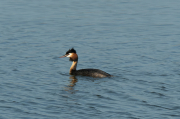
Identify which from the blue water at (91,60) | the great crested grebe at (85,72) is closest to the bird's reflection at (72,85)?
the blue water at (91,60)

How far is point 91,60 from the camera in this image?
20562mm

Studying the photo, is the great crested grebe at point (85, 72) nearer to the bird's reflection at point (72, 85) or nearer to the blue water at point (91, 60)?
the blue water at point (91, 60)

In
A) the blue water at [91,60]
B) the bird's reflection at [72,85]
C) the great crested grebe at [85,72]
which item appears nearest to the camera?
the blue water at [91,60]

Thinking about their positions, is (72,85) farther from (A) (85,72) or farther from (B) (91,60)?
Answer: (B) (91,60)

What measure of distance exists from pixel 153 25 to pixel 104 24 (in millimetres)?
3732

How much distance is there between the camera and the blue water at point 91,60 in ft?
42.7

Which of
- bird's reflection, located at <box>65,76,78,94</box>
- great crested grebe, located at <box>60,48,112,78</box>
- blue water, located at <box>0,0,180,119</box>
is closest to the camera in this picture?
blue water, located at <box>0,0,180,119</box>

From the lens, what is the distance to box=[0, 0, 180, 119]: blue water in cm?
1301

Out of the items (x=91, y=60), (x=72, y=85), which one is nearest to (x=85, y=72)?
(x=72, y=85)

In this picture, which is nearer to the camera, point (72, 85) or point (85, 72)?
point (72, 85)

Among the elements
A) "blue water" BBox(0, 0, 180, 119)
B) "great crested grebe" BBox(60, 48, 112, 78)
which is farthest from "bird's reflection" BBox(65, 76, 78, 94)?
"great crested grebe" BBox(60, 48, 112, 78)

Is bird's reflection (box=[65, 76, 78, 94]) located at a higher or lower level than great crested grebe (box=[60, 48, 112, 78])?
lower

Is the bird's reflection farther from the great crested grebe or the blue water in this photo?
the great crested grebe

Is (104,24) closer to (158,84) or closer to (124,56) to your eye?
(124,56)
